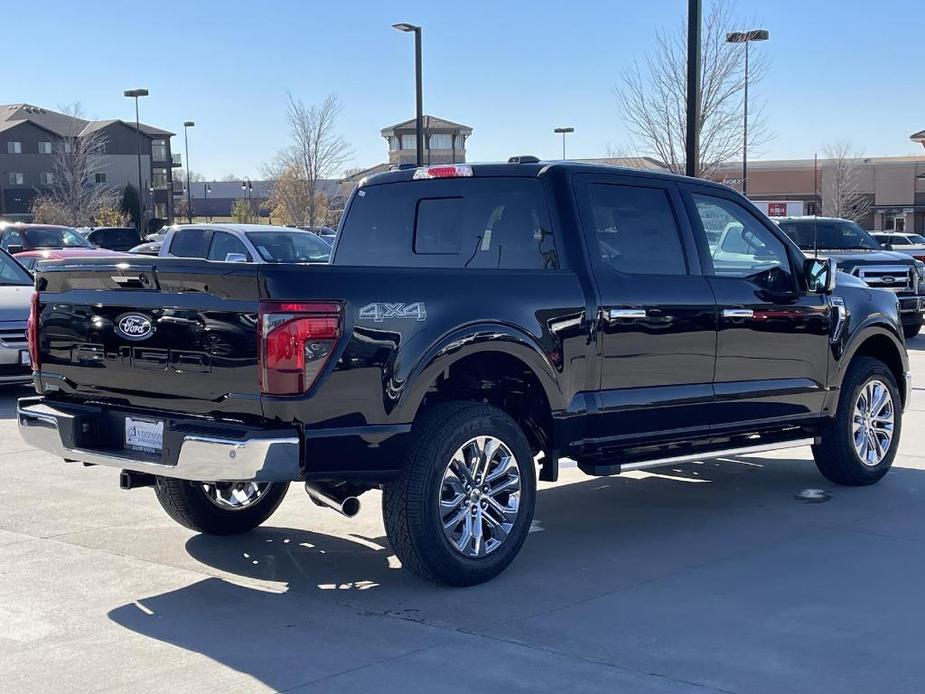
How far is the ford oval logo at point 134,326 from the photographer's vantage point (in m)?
5.42

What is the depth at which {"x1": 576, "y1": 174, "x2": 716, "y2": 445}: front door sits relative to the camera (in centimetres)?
632

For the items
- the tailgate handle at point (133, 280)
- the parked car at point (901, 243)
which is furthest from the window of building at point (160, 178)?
the tailgate handle at point (133, 280)

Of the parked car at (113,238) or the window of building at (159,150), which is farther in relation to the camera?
the window of building at (159,150)

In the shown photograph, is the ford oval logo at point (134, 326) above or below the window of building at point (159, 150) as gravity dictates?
below

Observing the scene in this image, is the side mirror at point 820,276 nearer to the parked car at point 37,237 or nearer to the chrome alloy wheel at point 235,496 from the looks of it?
the chrome alloy wheel at point 235,496

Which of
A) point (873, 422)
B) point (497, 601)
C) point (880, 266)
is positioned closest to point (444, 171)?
point (497, 601)

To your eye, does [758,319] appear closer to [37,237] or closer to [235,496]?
[235,496]

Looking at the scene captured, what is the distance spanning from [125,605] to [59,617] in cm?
30

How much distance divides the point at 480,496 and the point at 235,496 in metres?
1.71

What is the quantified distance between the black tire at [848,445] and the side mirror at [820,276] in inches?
32.1

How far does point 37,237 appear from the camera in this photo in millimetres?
25188

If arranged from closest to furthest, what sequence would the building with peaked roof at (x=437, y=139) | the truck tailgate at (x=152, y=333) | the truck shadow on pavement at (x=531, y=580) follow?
the truck shadow on pavement at (x=531, y=580), the truck tailgate at (x=152, y=333), the building with peaked roof at (x=437, y=139)

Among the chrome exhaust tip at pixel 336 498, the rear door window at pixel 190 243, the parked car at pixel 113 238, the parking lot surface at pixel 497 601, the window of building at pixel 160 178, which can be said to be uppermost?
the window of building at pixel 160 178

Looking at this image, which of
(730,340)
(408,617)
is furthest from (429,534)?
(730,340)
